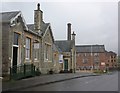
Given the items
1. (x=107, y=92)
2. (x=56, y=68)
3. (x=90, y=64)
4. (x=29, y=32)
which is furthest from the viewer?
(x=90, y=64)

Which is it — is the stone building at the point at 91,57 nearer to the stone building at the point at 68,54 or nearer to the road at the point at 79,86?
the stone building at the point at 68,54

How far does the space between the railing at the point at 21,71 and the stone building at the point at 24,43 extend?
0.28 m

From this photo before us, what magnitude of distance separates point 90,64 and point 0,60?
299ft

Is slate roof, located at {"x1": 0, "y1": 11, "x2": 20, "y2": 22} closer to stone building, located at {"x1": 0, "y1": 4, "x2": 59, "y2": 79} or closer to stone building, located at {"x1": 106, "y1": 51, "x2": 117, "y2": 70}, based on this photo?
stone building, located at {"x1": 0, "y1": 4, "x2": 59, "y2": 79}

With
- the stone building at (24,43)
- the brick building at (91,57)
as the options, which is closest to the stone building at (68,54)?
the stone building at (24,43)

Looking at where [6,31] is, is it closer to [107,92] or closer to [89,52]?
[107,92]

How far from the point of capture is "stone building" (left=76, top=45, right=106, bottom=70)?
110m

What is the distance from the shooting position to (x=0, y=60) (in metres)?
22.8

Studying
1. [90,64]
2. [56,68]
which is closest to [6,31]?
[56,68]

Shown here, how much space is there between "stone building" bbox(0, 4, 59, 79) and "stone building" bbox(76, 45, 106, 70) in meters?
74.1

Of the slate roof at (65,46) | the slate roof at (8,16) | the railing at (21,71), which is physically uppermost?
the slate roof at (8,16)

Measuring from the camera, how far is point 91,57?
110 m

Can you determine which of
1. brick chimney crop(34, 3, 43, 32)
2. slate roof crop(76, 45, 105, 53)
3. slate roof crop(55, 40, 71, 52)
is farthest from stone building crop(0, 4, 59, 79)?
slate roof crop(76, 45, 105, 53)

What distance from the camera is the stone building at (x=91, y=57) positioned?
360 feet
